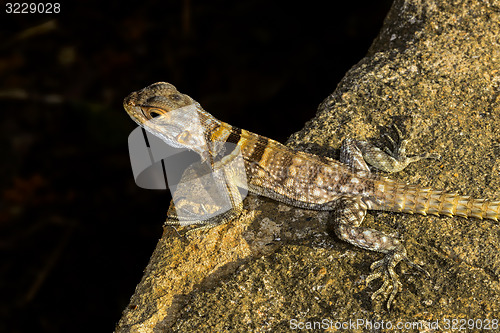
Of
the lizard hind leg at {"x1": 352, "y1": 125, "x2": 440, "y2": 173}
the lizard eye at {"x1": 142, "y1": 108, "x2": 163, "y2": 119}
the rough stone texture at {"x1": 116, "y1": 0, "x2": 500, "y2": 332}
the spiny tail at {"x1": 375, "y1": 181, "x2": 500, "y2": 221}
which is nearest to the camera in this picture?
the rough stone texture at {"x1": 116, "y1": 0, "x2": 500, "y2": 332}

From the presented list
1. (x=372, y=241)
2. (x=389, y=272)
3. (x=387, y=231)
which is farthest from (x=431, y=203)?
(x=389, y=272)

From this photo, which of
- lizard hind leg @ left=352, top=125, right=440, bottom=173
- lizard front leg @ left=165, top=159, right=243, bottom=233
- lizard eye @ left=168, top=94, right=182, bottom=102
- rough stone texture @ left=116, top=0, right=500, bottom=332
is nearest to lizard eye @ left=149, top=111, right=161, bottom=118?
lizard eye @ left=168, top=94, right=182, bottom=102

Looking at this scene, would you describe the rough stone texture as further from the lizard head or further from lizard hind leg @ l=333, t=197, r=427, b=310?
the lizard head

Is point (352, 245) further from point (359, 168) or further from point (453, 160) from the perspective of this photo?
point (453, 160)

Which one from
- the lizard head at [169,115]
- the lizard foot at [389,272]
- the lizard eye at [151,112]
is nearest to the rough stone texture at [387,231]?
the lizard foot at [389,272]

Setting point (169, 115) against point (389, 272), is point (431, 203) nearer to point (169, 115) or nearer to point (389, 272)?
point (389, 272)

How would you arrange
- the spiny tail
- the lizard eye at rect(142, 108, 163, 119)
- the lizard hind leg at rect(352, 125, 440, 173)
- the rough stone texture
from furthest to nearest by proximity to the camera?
the lizard eye at rect(142, 108, 163, 119), the lizard hind leg at rect(352, 125, 440, 173), the spiny tail, the rough stone texture
